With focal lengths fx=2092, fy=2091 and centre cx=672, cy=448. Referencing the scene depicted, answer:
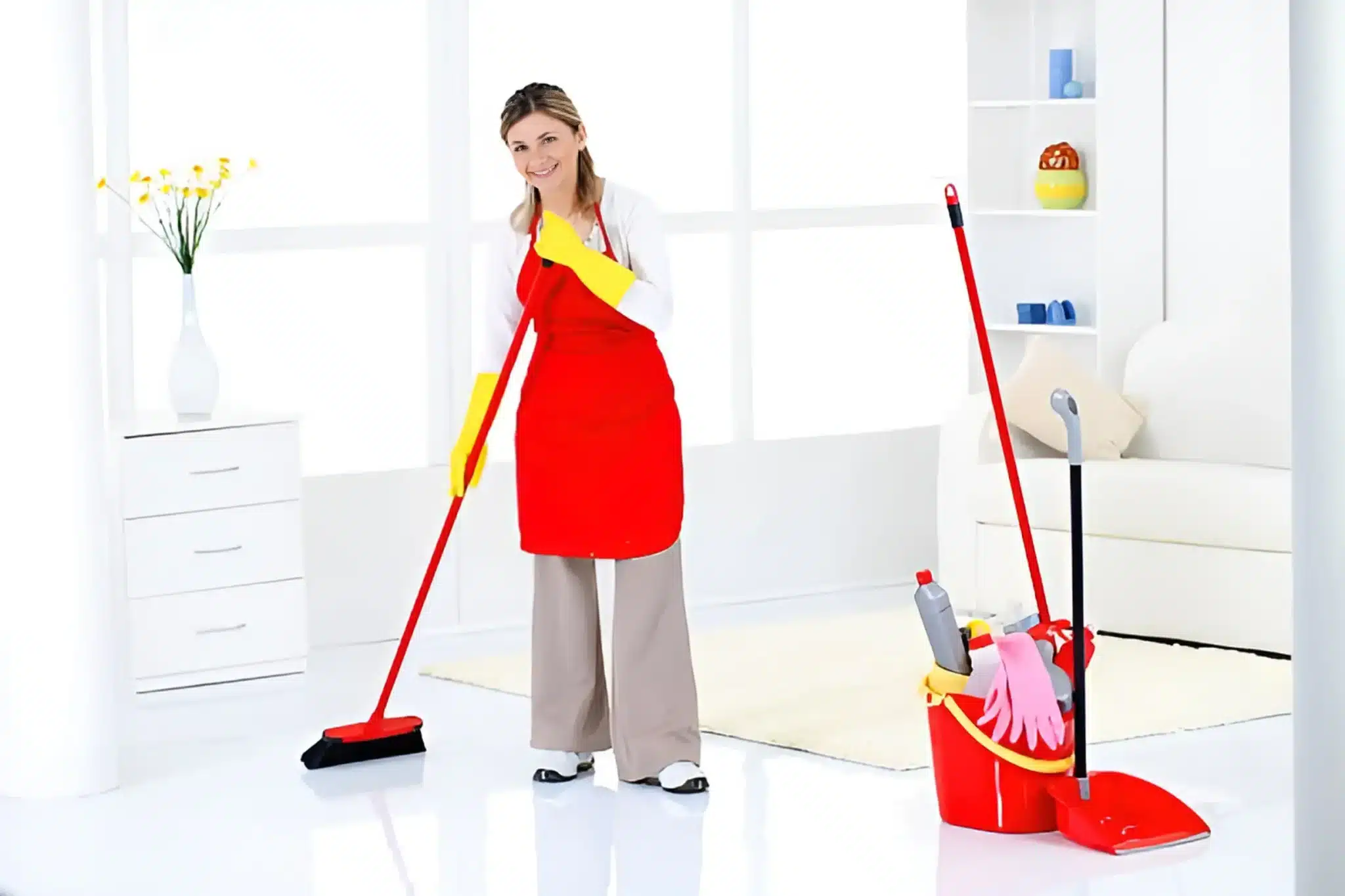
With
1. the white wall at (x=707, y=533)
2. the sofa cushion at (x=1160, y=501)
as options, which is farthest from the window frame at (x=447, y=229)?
the sofa cushion at (x=1160, y=501)

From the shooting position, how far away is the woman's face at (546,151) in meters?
4.02

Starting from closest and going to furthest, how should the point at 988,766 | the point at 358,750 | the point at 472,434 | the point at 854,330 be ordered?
the point at 988,766
the point at 472,434
the point at 358,750
the point at 854,330

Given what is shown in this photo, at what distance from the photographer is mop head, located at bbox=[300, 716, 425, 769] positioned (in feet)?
14.3

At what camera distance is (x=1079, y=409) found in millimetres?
5988

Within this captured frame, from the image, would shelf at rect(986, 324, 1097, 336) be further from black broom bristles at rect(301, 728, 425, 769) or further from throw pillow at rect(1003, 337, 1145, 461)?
black broom bristles at rect(301, 728, 425, 769)

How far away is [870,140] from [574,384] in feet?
10.1

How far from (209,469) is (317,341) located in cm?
69

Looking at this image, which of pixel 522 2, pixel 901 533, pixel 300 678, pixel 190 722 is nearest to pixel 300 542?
pixel 300 678

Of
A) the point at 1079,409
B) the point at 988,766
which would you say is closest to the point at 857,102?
the point at 1079,409

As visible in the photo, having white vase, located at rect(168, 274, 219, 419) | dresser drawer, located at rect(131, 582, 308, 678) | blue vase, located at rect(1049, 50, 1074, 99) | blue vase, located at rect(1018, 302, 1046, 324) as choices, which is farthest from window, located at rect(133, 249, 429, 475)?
blue vase, located at rect(1049, 50, 1074, 99)

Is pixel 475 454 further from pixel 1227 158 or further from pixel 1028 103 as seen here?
pixel 1028 103

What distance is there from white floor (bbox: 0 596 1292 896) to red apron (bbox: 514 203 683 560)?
1.72 ft

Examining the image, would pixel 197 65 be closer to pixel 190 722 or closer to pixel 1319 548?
pixel 190 722

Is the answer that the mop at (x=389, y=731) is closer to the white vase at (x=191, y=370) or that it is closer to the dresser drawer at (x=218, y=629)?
the dresser drawer at (x=218, y=629)
